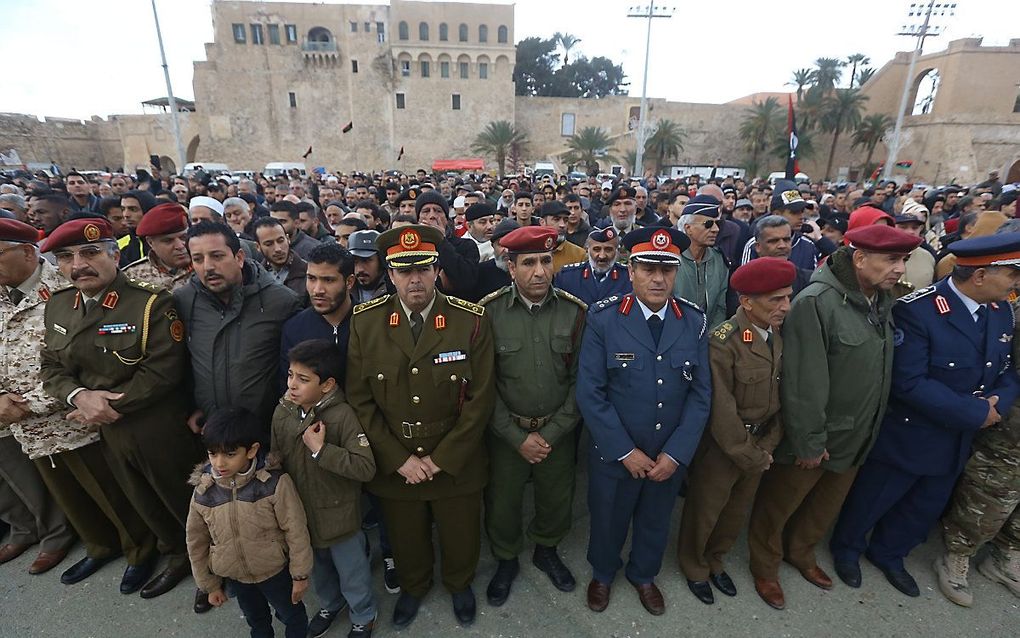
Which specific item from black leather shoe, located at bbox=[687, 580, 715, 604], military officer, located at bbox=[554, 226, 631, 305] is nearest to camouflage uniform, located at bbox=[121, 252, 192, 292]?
military officer, located at bbox=[554, 226, 631, 305]

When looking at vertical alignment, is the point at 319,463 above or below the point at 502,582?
above

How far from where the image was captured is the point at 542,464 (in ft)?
9.99

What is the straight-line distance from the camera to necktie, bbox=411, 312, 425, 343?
2.62 metres

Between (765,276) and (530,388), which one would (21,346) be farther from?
(765,276)

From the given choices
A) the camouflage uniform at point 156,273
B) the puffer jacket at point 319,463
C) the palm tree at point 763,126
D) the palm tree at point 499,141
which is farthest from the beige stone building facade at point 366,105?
the puffer jacket at point 319,463

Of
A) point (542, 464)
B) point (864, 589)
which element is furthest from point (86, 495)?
point (864, 589)

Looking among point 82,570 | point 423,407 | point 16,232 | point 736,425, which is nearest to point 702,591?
point 736,425

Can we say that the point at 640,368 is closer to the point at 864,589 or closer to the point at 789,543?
the point at 789,543

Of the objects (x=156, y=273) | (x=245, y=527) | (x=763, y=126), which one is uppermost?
(x=763, y=126)

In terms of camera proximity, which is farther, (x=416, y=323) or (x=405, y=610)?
(x=405, y=610)

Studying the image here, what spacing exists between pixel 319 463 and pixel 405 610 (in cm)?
115

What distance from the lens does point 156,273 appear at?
3.59 meters

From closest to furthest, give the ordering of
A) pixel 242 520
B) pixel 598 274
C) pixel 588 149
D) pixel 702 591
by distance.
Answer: pixel 242 520
pixel 702 591
pixel 598 274
pixel 588 149

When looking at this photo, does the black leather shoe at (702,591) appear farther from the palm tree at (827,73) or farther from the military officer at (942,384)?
the palm tree at (827,73)
